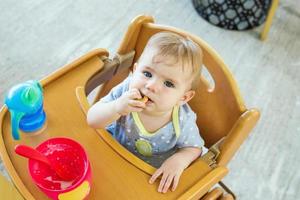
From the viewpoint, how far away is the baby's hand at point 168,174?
76cm

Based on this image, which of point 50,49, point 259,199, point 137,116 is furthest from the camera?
point 50,49

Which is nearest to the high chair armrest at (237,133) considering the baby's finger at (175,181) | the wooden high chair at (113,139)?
the wooden high chair at (113,139)

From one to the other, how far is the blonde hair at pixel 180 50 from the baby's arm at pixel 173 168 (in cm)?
17

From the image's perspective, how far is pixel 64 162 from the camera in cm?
73

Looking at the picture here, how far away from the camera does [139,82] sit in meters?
0.77

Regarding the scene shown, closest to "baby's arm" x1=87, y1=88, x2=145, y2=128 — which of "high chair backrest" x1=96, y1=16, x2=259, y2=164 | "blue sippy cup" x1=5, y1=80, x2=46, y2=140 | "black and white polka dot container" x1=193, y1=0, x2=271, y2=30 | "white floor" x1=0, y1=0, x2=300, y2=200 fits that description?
"blue sippy cup" x1=5, y1=80, x2=46, y2=140

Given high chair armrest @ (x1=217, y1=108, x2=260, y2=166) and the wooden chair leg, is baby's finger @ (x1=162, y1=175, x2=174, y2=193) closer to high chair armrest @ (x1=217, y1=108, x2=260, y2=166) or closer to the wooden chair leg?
high chair armrest @ (x1=217, y1=108, x2=260, y2=166)

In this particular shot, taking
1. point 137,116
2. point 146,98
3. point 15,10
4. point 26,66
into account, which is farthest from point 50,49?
point 146,98

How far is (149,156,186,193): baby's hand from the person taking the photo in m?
0.76

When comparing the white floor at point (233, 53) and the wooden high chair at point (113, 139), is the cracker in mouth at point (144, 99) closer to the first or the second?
the wooden high chair at point (113, 139)

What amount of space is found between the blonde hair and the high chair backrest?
89 mm

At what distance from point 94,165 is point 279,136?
0.91m

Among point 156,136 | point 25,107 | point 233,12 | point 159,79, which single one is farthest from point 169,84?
point 233,12

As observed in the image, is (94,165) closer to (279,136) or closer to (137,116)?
(137,116)
